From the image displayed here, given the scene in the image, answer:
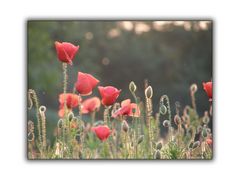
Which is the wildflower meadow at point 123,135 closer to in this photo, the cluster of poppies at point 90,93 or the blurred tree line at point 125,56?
the cluster of poppies at point 90,93

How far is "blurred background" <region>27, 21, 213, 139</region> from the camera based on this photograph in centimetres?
585

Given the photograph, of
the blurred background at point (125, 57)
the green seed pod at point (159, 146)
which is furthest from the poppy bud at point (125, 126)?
the blurred background at point (125, 57)

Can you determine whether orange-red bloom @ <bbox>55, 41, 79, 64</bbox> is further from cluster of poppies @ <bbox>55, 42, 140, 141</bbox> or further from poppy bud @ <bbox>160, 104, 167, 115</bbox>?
poppy bud @ <bbox>160, 104, 167, 115</bbox>

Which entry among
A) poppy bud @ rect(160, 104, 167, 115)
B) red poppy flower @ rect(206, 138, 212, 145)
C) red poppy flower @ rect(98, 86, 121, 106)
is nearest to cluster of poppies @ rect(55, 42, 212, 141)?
red poppy flower @ rect(98, 86, 121, 106)

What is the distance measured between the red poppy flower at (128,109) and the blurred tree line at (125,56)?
610mm

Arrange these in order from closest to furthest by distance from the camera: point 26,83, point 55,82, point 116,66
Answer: point 26,83, point 55,82, point 116,66

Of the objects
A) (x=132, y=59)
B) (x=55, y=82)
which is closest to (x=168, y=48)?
(x=132, y=59)

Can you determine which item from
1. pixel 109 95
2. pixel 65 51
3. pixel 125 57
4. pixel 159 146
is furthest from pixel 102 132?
pixel 125 57

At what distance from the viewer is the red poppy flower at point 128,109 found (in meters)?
4.71

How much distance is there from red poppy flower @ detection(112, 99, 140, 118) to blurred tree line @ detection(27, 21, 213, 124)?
610mm
